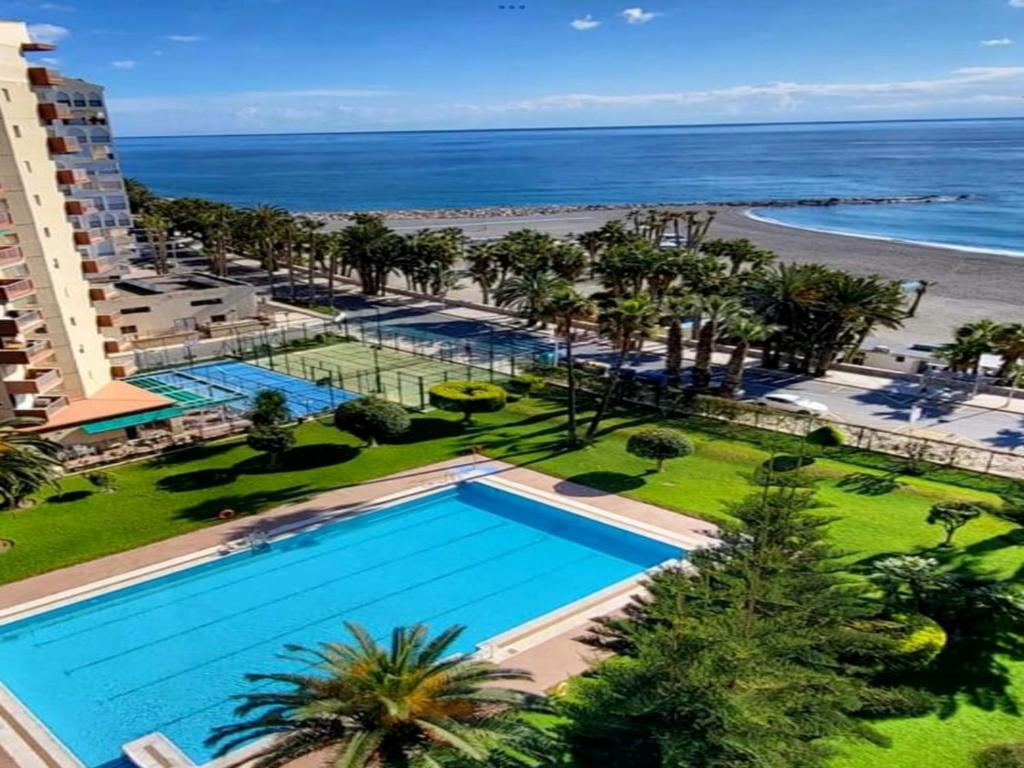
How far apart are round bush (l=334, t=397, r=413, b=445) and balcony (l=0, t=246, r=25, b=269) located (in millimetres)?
14520

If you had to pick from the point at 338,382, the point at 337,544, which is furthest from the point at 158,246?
the point at 337,544

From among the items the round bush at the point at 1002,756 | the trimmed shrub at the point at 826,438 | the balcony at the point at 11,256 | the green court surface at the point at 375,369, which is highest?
the balcony at the point at 11,256

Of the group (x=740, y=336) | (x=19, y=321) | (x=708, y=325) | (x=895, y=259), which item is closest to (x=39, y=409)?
(x=19, y=321)

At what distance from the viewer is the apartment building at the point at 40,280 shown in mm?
31281

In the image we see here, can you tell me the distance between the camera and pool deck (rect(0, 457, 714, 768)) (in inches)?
704

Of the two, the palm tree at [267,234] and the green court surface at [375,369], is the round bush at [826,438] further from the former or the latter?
the palm tree at [267,234]

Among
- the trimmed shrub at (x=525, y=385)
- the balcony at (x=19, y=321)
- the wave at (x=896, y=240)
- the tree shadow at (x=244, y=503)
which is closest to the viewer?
the tree shadow at (x=244, y=503)

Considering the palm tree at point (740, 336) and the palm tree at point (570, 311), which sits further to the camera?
the palm tree at point (740, 336)

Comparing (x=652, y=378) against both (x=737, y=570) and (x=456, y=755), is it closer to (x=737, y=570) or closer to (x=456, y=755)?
(x=737, y=570)

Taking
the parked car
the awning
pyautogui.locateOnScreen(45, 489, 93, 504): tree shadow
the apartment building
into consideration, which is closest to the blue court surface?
the awning

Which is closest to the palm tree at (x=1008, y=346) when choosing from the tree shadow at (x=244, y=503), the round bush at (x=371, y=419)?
the round bush at (x=371, y=419)

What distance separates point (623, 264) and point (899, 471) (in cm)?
2179

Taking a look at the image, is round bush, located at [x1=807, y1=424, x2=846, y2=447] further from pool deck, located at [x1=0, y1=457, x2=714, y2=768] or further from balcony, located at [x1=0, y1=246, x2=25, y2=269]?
balcony, located at [x1=0, y1=246, x2=25, y2=269]

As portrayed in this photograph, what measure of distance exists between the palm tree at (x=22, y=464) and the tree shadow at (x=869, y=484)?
2785 centimetres
